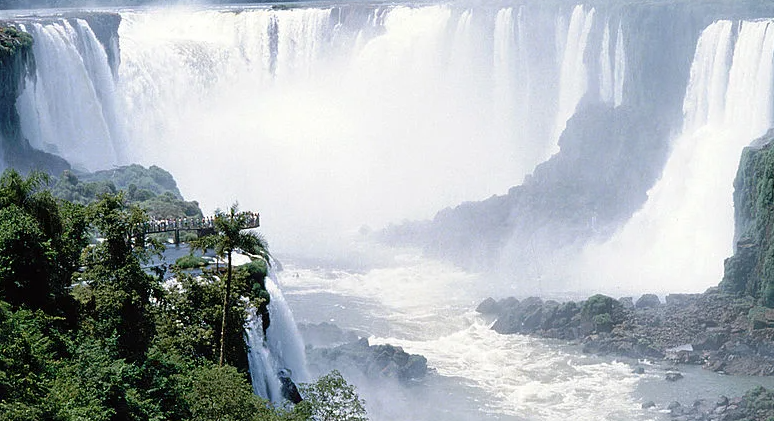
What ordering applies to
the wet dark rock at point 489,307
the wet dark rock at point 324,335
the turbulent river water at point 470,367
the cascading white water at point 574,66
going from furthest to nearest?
the cascading white water at point 574,66
the wet dark rock at point 489,307
the wet dark rock at point 324,335
the turbulent river water at point 470,367

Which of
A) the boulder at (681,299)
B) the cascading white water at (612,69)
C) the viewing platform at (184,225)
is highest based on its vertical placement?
the cascading white water at (612,69)

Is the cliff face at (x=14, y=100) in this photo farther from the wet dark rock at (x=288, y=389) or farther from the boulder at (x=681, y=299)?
the boulder at (x=681, y=299)

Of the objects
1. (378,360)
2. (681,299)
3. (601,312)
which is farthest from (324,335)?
(681,299)

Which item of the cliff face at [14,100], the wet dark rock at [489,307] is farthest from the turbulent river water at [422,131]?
the cliff face at [14,100]

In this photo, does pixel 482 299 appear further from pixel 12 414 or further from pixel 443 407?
pixel 12 414

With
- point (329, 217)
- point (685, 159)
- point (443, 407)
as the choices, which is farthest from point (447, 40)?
point (443, 407)

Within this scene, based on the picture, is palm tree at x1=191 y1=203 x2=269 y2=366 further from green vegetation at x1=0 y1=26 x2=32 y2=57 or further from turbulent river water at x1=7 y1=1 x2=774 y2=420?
green vegetation at x1=0 y1=26 x2=32 y2=57
